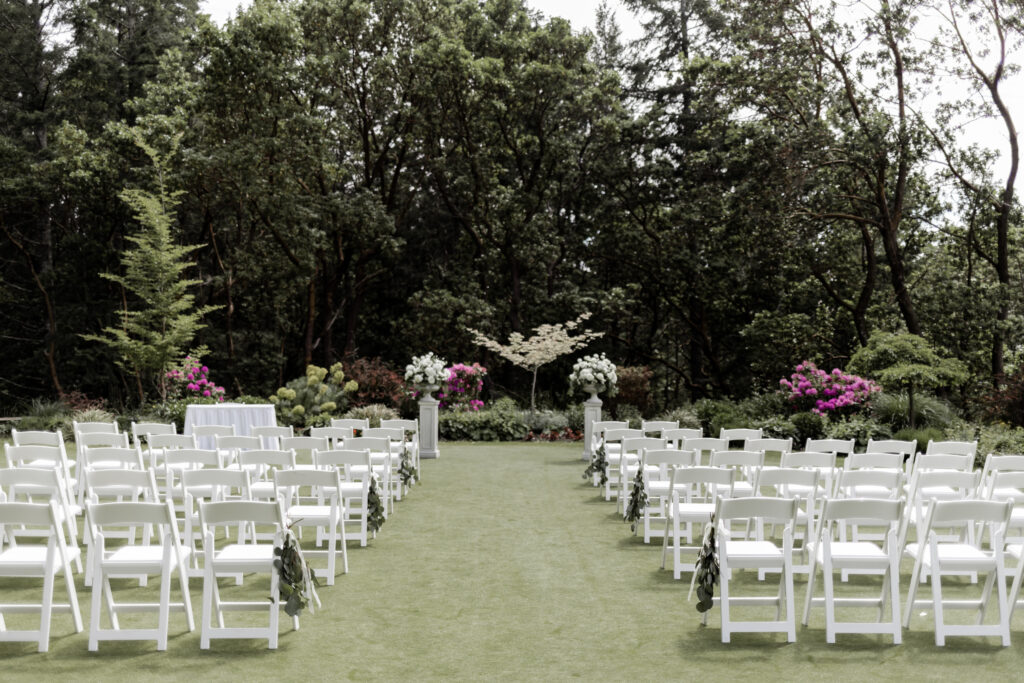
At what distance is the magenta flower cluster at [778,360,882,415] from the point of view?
16875 millimetres

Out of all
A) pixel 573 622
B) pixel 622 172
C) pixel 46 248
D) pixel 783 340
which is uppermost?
pixel 622 172

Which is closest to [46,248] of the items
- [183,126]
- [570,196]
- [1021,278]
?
[183,126]

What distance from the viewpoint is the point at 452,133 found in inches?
1045

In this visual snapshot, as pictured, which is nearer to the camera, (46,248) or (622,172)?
(622,172)

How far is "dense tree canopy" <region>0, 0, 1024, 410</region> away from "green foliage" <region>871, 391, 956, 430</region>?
4114 millimetres

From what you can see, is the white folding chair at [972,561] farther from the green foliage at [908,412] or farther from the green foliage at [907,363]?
the green foliage at [908,412]

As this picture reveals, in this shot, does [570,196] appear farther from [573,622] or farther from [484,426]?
[573,622]

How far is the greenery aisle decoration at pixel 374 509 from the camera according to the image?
809 centimetres

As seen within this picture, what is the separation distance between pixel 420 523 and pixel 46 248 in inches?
973

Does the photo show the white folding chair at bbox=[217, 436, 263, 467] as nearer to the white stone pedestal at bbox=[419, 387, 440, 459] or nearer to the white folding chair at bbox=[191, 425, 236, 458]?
the white folding chair at bbox=[191, 425, 236, 458]

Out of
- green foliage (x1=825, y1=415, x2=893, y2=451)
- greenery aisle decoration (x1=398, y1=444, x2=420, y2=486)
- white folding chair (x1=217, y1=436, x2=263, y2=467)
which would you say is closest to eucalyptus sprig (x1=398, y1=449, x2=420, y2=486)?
greenery aisle decoration (x1=398, y1=444, x2=420, y2=486)

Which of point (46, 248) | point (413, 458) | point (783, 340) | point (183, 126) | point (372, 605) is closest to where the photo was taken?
point (372, 605)

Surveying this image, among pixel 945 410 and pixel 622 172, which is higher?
pixel 622 172

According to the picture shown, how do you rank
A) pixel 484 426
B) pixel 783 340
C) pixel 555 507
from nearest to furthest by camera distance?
pixel 555 507, pixel 484 426, pixel 783 340
